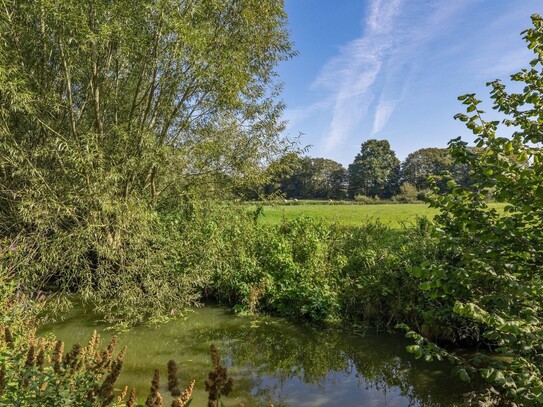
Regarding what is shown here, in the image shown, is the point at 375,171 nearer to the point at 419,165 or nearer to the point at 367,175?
the point at 367,175

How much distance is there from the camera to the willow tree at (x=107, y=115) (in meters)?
7.55

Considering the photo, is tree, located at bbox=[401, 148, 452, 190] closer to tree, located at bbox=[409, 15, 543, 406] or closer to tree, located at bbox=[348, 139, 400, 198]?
tree, located at bbox=[348, 139, 400, 198]

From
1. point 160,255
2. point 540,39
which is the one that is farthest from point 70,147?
point 540,39

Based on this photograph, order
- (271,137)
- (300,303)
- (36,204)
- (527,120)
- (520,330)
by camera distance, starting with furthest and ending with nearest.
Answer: (271,137) < (300,303) < (36,204) < (527,120) < (520,330)

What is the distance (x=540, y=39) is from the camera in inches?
120

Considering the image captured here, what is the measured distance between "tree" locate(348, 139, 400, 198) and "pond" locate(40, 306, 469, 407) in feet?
205

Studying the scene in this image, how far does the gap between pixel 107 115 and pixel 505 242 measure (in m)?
10.4

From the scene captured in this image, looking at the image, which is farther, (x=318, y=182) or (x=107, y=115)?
(x=318, y=182)

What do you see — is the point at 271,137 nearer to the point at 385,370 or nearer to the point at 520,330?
the point at 385,370

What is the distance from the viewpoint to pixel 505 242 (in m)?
3.03

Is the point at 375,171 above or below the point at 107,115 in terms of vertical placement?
above

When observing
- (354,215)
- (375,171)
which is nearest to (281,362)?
(354,215)

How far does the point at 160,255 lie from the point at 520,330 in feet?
24.8

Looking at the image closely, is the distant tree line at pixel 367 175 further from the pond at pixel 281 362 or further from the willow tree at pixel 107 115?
the pond at pixel 281 362
